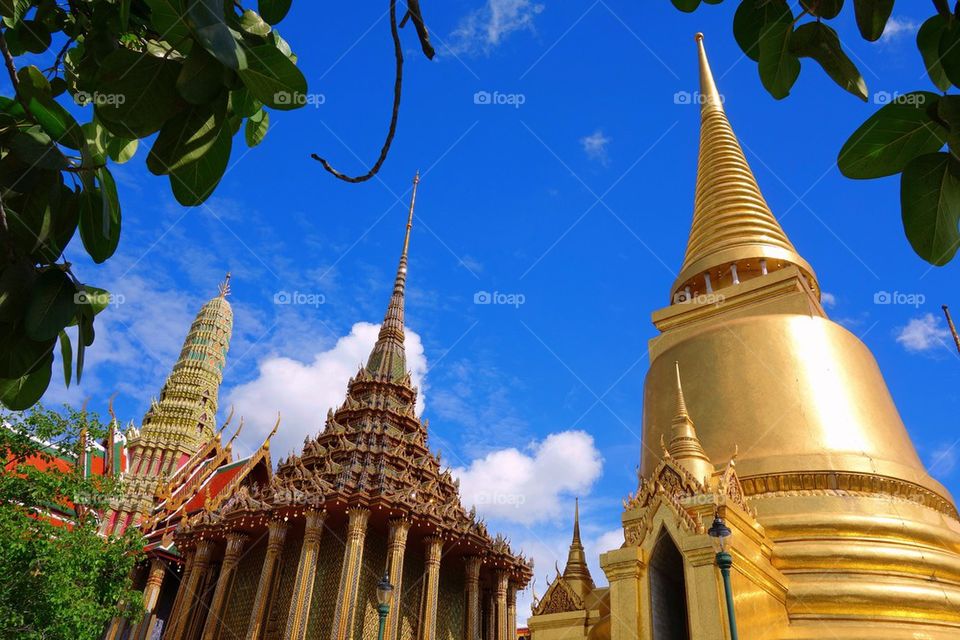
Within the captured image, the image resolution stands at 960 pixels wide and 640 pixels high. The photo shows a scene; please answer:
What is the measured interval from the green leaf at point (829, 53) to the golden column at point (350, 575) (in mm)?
18553

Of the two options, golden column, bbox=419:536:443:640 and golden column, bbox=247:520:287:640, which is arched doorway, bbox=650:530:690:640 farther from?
golden column, bbox=247:520:287:640

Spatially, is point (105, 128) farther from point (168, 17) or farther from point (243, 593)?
point (243, 593)

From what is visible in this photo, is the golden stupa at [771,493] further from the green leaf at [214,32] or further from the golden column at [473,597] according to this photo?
the green leaf at [214,32]

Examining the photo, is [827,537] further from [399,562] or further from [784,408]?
[399,562]

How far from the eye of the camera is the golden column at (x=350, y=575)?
694 inches

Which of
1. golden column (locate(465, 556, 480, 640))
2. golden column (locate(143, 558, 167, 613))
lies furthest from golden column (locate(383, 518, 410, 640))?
golden column (locate(143, 558, 167, 613))

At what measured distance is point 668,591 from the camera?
11.1 metres

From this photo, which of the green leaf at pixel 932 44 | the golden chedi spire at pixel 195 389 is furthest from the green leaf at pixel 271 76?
the golden chedi spire at pixel 195 389

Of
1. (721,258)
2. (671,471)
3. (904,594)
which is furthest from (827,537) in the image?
(721,258)

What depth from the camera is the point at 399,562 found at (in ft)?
62.7

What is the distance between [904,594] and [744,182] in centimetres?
1234

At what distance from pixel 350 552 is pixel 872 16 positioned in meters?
A: 19.2

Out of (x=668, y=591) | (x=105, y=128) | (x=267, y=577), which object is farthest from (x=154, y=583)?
(x=105, y=128)

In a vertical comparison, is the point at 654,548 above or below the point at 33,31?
above
